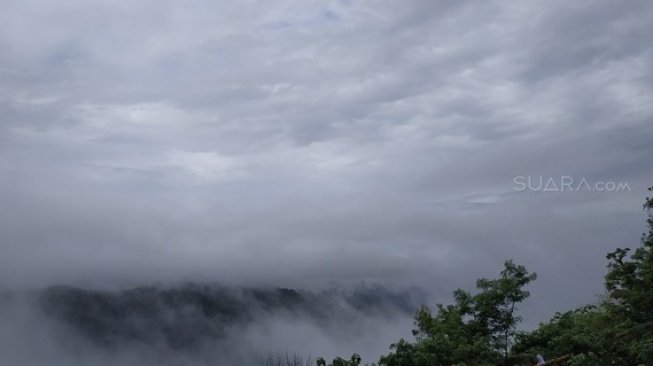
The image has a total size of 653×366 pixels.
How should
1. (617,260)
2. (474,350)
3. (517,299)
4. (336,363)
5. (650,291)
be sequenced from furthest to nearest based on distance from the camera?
(617,260)
(650,291)
(517,299)
(474,350)
(336,363)

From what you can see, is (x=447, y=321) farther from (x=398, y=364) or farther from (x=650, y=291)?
(x=650, y=291)

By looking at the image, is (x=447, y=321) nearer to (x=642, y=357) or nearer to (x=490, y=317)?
(x=490, y=317)

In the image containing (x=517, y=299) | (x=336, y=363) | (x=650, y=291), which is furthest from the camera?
(x=650, y=291)

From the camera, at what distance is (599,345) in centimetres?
1683

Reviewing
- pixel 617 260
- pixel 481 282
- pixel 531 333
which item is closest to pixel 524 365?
pixel 531 333

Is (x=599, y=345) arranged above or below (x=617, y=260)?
below

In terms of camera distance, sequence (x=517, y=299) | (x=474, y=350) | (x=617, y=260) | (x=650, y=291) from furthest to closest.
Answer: (x=617, y=260) < (x=650, y=291) < (x=517, y=299) < (x=474, y=350)

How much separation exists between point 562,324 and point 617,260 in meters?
2.35

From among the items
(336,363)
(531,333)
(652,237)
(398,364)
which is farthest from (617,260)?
(336,363)

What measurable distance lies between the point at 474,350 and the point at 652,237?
7185 millimetres

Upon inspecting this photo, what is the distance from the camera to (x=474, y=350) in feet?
54.7

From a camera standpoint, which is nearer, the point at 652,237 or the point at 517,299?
the point at 517,299

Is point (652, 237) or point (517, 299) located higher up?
point (652, 237)

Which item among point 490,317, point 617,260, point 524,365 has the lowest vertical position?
point 524,365
